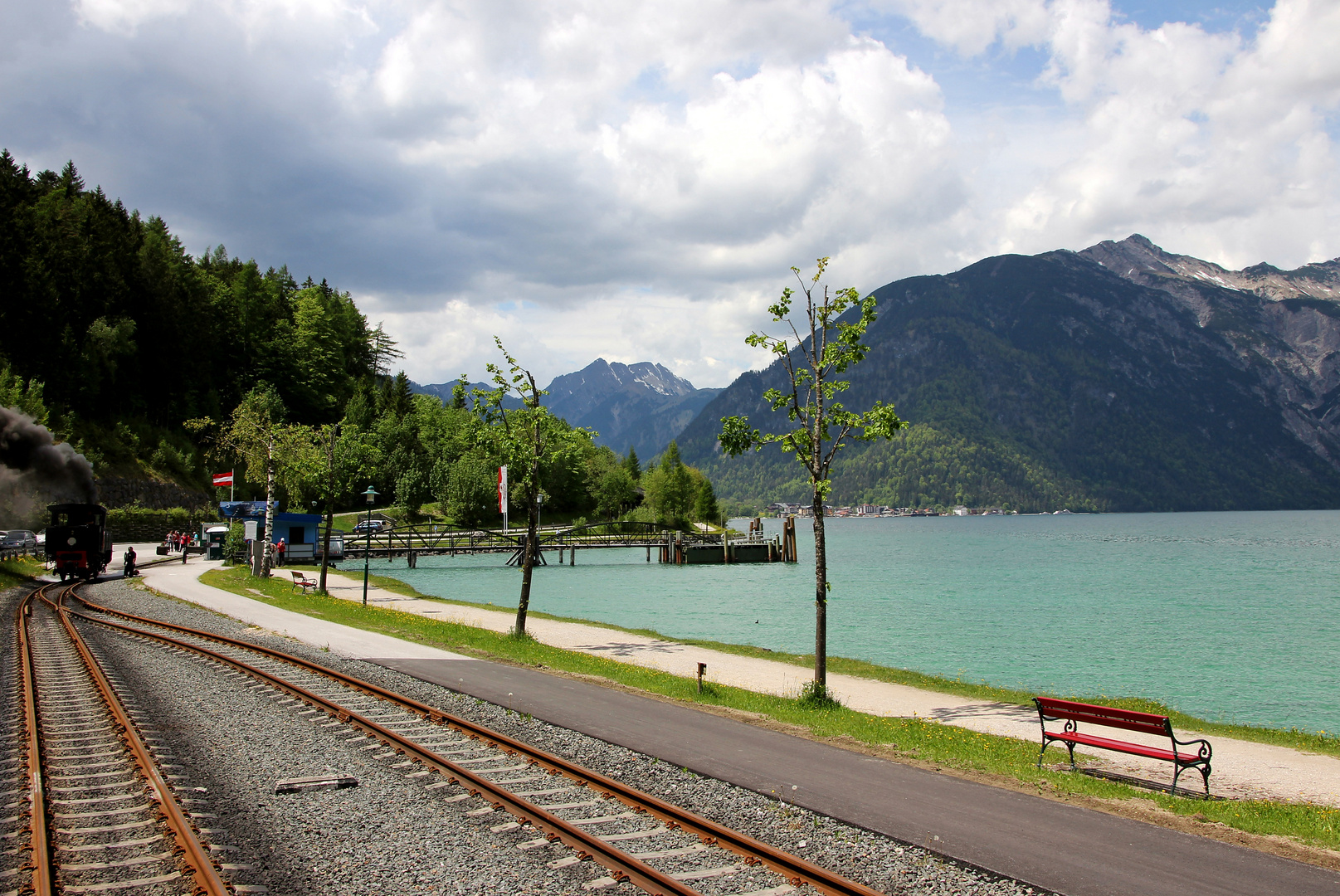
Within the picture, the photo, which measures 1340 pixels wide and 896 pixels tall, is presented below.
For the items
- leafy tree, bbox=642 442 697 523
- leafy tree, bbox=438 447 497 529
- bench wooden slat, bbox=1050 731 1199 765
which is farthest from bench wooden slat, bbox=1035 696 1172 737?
leafy tree, bbox=642 442 697 523

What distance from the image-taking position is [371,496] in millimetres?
36656

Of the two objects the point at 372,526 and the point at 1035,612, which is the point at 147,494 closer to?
the point at 372,526

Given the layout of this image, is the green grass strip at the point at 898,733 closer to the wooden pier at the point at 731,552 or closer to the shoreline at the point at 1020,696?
the shoreline at the point at 1020,696

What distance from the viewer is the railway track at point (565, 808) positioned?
23.7 feet

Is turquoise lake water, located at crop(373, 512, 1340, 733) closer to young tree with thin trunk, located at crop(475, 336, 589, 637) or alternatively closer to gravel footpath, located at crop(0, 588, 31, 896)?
young tree with thin trunk, located at crop(475, 336, 589, 637)

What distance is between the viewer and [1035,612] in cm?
4878

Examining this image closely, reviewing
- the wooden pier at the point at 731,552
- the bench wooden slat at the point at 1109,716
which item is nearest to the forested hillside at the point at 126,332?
the wooden pier at the point at 731,552

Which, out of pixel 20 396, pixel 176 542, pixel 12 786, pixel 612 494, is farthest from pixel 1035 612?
pixel 612 494

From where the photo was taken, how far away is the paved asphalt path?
7398 millimetres

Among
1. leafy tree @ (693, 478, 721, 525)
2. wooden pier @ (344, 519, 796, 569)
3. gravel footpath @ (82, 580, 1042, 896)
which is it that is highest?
leafy tree @ (693, 478, 721, 525)

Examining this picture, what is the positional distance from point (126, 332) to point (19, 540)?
28.5 meters

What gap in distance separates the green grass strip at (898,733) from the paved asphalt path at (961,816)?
1095 millimetres

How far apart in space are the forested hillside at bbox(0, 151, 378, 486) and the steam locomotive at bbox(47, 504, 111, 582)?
97.5 ft

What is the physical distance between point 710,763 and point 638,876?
162 inches
